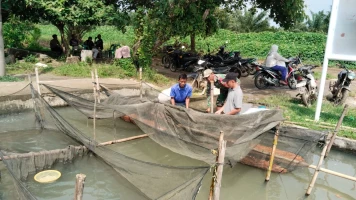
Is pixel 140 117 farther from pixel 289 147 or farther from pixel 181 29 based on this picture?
pixel 181 29

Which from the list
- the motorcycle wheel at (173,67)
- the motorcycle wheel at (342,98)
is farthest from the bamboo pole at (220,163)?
the motorcycle wheel at (173,67)

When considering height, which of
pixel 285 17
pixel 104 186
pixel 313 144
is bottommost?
pixel 104 186

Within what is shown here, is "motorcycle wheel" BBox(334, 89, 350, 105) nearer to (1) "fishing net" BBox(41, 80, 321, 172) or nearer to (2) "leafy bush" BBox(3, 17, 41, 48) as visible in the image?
(1) "fishing net" BBox(41, 80, 321, 172)

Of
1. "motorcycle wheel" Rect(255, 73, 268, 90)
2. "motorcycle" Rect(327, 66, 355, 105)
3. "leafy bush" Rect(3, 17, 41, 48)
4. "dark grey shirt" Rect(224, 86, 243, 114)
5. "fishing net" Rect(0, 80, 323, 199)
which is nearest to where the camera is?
"fishing net" Rect(0, 80, 323, 199)

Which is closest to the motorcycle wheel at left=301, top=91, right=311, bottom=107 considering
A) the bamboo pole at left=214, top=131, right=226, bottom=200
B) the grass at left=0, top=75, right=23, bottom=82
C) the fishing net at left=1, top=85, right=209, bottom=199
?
the fishing net at left=1, top=85, right=209, bottom=199

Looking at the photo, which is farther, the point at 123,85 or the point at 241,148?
the point at 123,85

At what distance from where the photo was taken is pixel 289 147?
4.51 metres

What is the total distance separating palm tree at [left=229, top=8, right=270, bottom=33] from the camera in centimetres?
2283

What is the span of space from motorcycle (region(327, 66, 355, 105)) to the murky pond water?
8.07 feet

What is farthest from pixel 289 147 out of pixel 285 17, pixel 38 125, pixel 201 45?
pixel 201 45

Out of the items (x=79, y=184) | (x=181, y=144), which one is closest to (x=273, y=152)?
(x=181, y=144)

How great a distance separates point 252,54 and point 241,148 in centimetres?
1506

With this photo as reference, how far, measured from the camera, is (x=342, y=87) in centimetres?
735

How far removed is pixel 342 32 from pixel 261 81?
3.71m
